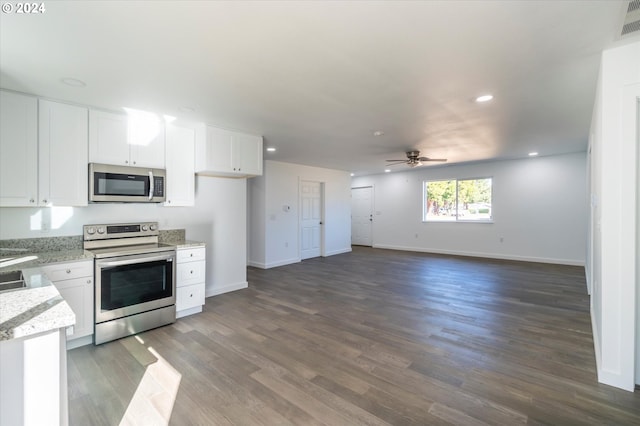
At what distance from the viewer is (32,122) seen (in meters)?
2.86

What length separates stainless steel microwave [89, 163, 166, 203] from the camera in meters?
3.18

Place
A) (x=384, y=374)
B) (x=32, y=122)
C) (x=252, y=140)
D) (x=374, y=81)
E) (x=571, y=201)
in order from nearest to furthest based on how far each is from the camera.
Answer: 1. (x=384, y=374)
2. (x=374, y=81)
3. (x=32, y=122)
4. (x=252, y=140)
5. (x=571, y=201)

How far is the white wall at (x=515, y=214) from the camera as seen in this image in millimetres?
6496

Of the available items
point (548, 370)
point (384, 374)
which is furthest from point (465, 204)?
point (384, 374)

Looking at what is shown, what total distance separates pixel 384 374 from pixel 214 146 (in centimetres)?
346

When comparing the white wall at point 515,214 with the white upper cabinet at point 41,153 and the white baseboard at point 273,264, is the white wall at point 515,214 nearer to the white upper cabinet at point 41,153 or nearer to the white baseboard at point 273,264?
the white baseboard at point 273,264

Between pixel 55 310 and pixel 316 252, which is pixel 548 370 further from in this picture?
pixel 316 252

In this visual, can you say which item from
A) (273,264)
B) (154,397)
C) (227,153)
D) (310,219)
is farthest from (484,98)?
(310,219)

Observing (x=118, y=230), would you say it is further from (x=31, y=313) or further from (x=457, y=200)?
(x=457, y=200)

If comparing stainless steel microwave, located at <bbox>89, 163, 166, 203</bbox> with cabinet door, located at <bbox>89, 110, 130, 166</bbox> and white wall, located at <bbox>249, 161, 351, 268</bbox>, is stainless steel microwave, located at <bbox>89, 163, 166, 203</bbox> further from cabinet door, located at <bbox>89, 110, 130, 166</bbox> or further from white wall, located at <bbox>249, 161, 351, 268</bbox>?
white wall, located at <bbox>249, 161, 351, 268</bbox>

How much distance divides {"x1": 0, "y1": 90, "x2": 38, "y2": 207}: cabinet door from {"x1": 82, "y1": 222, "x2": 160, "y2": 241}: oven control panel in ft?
1.86

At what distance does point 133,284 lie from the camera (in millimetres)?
3141

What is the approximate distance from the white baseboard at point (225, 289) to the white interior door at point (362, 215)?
5.91m

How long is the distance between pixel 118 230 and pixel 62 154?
3.20ft
